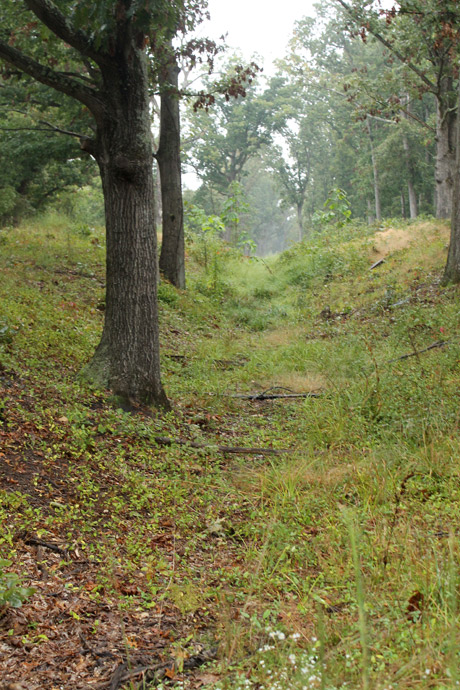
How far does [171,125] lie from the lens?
12.8 m

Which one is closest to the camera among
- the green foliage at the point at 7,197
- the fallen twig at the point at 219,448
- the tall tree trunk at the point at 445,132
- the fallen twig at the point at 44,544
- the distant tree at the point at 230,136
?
the fallen twig at the point at 44,544

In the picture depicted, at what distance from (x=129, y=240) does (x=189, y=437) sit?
7.53ft

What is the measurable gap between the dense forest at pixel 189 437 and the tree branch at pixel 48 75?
0.03 metres

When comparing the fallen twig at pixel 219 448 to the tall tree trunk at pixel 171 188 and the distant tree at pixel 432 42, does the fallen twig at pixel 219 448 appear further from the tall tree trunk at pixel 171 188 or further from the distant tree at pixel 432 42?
the distant tree at pixel 432 42

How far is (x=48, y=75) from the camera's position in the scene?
5.86 metres

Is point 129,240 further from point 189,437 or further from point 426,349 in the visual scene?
point 426,349

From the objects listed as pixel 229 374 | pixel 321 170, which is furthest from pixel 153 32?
pixel 321 170

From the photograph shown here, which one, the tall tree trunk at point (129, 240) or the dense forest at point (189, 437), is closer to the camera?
the dense forest at point (189, 437)

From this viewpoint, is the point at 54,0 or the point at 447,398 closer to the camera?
the point at 447,398

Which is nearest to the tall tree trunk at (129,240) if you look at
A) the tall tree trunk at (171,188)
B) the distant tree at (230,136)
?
the tall tree trunk at (171,188)

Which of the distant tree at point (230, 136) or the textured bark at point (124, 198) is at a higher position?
the distant tree at point (230, 136)

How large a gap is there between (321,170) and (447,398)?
1642 inches

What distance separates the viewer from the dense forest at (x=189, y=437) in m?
2.47

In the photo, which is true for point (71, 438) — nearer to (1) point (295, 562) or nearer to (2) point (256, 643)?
(1) point (295, 562)
